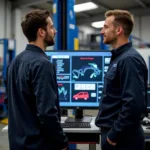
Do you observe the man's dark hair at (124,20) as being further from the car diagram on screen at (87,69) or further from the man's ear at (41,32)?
the car diagram on screen at (87,69)

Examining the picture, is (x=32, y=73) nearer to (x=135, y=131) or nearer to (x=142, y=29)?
(x=135, y=131)

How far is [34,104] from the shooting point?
1.61 meters

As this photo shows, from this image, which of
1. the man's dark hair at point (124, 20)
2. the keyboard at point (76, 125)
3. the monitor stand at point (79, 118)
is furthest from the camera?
the monitor stand at point (79, 118)

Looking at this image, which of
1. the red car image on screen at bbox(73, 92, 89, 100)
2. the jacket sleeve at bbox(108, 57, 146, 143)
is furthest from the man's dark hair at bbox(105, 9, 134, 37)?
the red car image on screen at bbox(73, 92, 89, 100)

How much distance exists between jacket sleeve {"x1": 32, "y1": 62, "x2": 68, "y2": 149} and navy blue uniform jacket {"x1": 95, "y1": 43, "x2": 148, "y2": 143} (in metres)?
0.37

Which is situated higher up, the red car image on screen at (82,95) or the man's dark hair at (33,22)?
the man's dark hair at (33,22)

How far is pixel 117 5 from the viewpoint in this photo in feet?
34.3

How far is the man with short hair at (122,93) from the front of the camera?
5.41 ft

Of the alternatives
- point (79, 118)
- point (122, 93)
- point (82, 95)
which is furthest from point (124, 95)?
point (79, 118)

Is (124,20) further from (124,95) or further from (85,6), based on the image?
(85,6)

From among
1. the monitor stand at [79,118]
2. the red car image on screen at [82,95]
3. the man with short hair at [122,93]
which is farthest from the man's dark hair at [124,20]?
the monitor stand at [79,118]

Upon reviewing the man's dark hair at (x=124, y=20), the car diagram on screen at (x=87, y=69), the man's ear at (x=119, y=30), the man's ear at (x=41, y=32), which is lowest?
the car diagram on screen at (x=87, y=69)

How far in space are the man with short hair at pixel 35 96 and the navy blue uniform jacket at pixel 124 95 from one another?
33 cm

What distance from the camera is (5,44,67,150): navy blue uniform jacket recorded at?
5.08 ft
